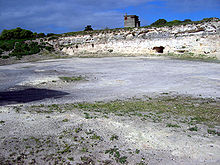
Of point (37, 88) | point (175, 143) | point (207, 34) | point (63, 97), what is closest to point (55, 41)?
point (207, 34)

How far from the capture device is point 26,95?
10547 millimetres

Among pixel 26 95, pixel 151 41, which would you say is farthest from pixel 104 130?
pixel 151 41

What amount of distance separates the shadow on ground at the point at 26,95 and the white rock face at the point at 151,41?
1870cm

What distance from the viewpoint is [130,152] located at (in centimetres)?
495

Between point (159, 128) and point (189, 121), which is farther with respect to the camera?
point (189, 121)

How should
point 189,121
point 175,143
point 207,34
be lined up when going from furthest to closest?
point 207,34, point 189,121, point 175,143

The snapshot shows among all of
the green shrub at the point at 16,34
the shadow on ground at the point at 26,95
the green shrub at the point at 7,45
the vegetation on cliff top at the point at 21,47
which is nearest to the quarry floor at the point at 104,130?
the shadow on ground at the point at 26,95

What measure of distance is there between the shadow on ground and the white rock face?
61.3 ft

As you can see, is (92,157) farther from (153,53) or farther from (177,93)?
(153,53)

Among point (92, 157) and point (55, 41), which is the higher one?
point (55, 41)

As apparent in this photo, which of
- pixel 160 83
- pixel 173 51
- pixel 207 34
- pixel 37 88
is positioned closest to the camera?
pixel 37 88

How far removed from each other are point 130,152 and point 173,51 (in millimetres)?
23442

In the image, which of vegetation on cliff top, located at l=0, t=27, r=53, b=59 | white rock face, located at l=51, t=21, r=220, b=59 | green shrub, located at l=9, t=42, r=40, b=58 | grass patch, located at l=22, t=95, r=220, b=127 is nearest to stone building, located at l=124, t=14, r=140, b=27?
white rock face, located at l=51, t=21, r=220, b=59

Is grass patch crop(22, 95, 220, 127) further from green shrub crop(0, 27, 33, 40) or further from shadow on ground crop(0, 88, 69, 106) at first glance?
green shrub crop(0, 27, 33, 40)
